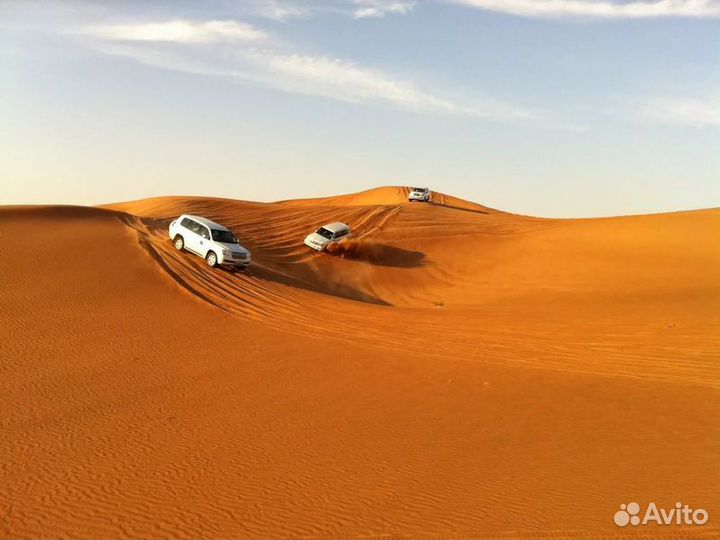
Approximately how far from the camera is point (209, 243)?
24922 millimetres

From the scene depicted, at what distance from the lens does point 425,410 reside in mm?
11633

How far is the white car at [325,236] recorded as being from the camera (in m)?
34.8

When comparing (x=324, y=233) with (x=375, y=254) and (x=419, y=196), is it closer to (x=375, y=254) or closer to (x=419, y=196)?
(x=375, y=254)

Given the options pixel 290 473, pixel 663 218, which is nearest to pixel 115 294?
pixel 290 473

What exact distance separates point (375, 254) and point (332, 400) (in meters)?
23.5

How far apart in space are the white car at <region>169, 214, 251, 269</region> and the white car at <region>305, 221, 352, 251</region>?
9554 mm

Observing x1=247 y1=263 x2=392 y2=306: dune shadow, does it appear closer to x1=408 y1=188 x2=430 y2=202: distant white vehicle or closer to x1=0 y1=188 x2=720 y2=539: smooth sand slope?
x1=0 y1=188 x2=720 y2=539: smooth sand slope

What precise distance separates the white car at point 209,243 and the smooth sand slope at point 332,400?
2.64 ft

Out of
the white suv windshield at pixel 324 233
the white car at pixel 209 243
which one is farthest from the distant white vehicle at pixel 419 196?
the white car at pixel 209 243

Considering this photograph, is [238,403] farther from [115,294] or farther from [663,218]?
[663,218]

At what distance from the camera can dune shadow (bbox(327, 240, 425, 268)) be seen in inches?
1363

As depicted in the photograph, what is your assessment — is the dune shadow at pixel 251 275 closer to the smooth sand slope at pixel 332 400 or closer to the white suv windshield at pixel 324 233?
the smooth sand slope at pixel 332 400

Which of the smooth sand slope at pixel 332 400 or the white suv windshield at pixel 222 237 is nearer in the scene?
the smooth sand slope at pixel 332 400

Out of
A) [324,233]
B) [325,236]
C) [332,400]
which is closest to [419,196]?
[324,233]
